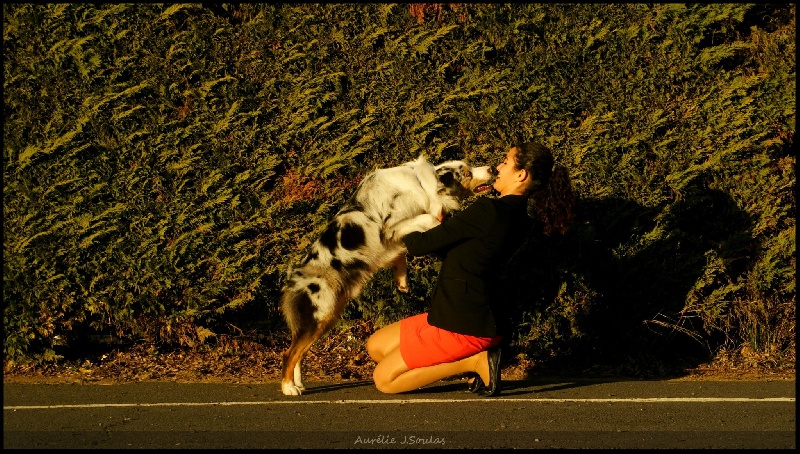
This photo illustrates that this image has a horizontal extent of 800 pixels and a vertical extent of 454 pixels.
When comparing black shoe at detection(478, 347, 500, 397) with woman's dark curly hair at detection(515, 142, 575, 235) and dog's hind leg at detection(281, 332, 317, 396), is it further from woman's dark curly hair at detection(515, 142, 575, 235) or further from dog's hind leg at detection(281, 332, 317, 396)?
dog's hind leg at detection(281, 332, 317, 396)

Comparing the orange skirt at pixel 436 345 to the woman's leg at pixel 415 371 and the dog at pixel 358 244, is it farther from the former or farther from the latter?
the dog at pixel 358 244

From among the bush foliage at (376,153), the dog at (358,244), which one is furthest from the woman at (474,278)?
the bush foliage at (376,153)

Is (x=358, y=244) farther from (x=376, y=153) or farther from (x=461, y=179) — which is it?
(x=376, y=153)

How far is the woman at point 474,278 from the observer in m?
5.70

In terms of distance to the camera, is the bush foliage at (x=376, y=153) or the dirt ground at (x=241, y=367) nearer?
the dirt ground at (x=241, y=367)

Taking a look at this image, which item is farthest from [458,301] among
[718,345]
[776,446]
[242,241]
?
[718,345]

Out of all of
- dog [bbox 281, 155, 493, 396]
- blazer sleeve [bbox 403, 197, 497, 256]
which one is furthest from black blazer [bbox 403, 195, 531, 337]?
dog [bbox 281, 155, 493, 396]

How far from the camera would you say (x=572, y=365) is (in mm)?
7707

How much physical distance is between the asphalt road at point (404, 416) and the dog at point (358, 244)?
20.1 inches

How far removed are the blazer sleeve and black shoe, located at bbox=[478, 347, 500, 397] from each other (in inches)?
31.3

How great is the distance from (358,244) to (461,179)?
0.89 metres

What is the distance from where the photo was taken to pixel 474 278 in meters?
5.75

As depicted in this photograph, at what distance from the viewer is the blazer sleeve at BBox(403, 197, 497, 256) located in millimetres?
5680

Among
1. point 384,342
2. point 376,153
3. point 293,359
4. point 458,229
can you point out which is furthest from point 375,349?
point 376,153
